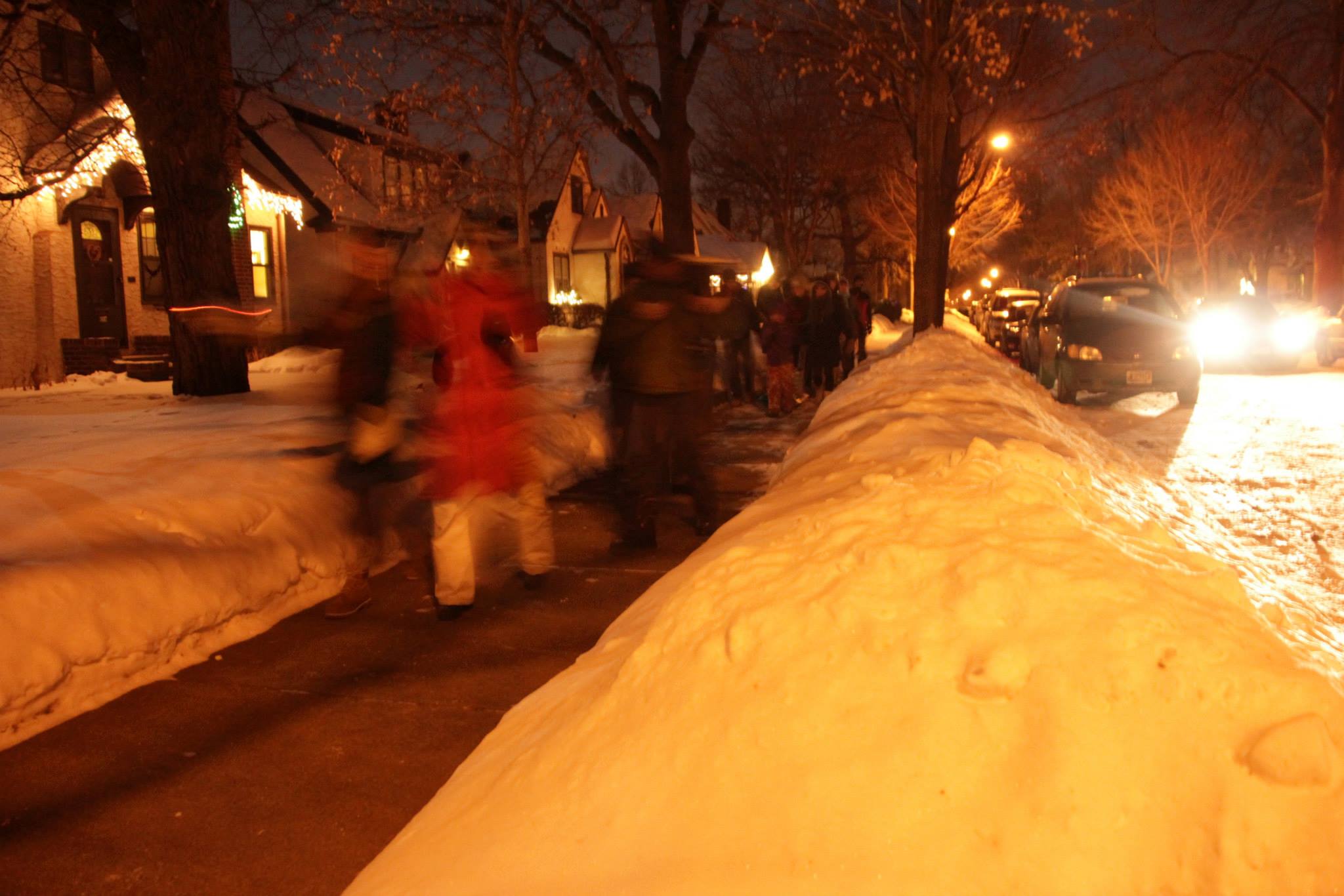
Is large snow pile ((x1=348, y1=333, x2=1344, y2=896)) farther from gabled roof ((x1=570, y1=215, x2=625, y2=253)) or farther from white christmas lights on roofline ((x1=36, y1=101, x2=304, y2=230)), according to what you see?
gabled roof ((x1=570, y1=215, x2=625, y2=253))

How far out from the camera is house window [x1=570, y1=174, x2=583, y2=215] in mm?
44969

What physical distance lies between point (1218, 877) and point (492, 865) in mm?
1758

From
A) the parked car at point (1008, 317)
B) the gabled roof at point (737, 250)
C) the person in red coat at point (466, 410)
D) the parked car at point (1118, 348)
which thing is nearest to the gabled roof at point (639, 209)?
the gabled roof at point (737, 250)

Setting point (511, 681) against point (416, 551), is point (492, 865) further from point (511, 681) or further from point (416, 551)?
point (416, 551)

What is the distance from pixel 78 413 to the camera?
1097 cm

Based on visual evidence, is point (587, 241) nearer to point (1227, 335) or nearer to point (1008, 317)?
point (1008, 317)

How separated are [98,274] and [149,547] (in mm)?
15919

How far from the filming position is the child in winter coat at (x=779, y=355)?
43.3ft

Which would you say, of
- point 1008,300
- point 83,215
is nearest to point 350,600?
point 83,215

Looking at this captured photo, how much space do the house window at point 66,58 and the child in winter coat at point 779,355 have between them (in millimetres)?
12304

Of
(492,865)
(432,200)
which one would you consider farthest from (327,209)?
(492,865)

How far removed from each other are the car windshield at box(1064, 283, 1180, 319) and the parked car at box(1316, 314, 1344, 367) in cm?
749

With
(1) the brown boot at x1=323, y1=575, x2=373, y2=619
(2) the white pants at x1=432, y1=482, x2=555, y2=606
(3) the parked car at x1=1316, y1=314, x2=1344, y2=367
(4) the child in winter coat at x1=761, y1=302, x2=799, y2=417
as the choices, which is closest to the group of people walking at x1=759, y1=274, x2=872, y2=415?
(4) the child in winter coat at x1=761, y1=302, x2=799, y2=417

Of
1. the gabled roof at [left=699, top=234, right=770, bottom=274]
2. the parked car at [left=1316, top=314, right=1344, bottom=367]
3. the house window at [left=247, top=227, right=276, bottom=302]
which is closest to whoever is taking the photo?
the parked car at [left=1316, top=314, right=1344, bottom=367]
